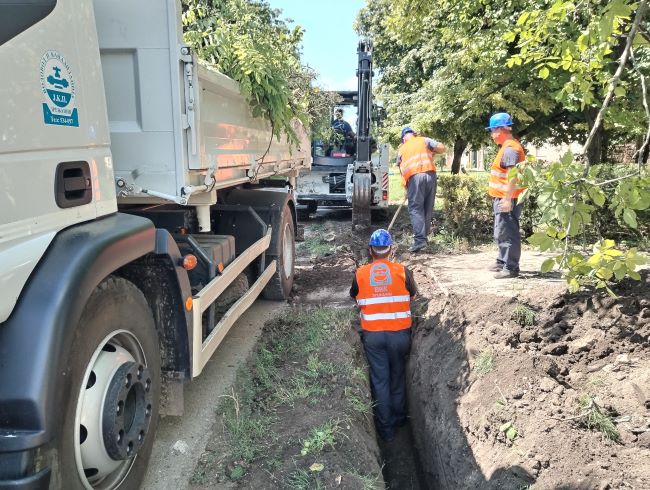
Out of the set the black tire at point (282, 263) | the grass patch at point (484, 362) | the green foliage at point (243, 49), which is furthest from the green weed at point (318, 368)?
the green foliage at point (243, 49)

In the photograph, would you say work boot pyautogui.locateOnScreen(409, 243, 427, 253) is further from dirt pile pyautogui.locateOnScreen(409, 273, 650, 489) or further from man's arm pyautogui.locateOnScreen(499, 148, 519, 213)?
dirt pile pyautogui.locateOnScreen(409, 273, 650, 489)

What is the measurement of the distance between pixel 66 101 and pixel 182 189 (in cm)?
102

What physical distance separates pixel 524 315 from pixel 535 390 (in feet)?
3.44

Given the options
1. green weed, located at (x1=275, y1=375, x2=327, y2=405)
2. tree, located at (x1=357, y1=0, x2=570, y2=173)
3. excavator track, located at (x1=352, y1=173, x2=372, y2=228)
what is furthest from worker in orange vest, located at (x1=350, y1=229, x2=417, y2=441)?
excavator track, located at (x1=352, y1=173, x2=372, y2=228)

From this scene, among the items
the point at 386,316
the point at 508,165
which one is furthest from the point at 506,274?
the point at 386,316

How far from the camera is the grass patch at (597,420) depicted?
3197 millimetres

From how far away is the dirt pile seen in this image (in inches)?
→ 122

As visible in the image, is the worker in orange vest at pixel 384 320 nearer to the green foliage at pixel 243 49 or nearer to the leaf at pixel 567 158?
the green foliage at pixel 243 49

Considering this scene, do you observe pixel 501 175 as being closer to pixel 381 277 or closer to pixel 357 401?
pixel 381 277

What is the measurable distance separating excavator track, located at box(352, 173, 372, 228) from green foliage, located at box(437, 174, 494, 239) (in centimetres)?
175

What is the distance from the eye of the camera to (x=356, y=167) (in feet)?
32.7

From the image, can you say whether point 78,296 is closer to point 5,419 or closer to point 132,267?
point 5,419

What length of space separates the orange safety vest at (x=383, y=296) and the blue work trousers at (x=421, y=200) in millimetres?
2932

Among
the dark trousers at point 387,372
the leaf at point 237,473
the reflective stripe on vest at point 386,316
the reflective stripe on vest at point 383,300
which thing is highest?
the reflective stripe on vest at point 383,300
